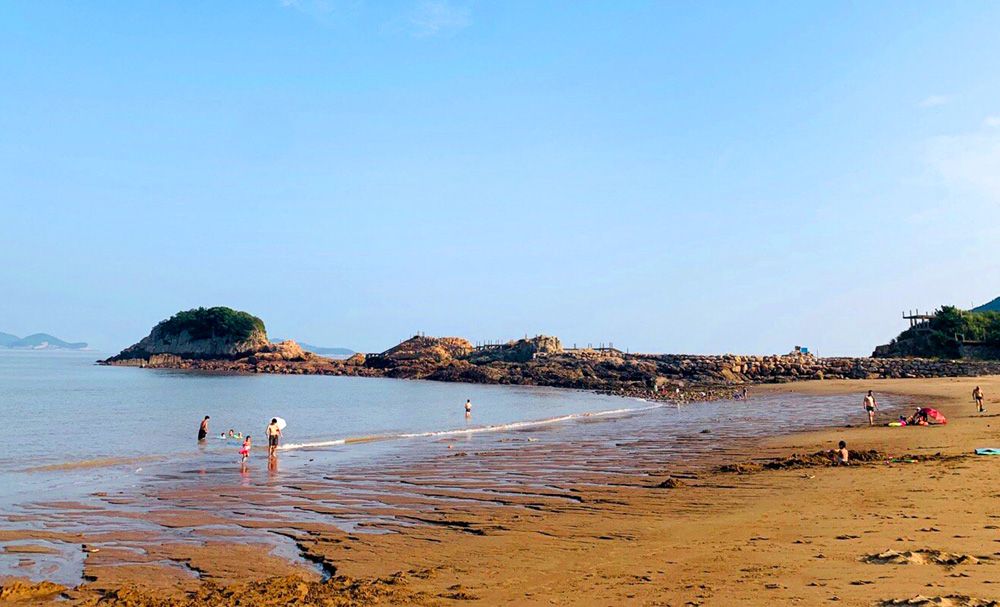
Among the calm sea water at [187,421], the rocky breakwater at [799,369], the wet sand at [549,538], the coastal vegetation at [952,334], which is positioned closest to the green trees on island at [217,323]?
the calm sea water at [187,421]

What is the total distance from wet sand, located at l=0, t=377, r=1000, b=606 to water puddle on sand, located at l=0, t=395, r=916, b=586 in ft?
0.30

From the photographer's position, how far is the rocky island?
72125 mm

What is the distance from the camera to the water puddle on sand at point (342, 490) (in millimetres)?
10836

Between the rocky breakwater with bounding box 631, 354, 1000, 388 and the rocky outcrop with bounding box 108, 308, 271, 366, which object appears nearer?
the rocky breakwater with bounding box 631, 354, 1000, 388

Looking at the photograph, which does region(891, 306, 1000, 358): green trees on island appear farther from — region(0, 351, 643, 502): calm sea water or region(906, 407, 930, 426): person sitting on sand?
region(906, 407, 930, 426): person sitting on sand

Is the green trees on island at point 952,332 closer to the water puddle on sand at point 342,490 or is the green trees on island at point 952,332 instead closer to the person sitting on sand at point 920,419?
the water puddle on sand at point 342,490

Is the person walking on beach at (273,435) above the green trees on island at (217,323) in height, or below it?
below

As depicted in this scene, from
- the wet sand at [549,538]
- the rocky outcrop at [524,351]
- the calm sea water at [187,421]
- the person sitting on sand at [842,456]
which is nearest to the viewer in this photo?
the wet sand at [549,538]

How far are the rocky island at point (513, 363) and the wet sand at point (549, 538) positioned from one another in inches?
1747

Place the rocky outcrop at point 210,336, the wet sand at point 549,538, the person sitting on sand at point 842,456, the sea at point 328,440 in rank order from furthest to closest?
the rocky outcrop at point 210,336 < the sea at point 328,440 < the person sitting on sand at point 842,456 < the wet sand at point 549,538

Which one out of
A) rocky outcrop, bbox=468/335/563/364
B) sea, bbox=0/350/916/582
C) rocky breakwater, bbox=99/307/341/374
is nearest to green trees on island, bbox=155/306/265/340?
rocky breakwater, bbox=99/307/341/374

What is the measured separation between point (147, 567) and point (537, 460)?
41.7 ft

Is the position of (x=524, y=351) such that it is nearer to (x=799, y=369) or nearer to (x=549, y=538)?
(x=799, y=369)

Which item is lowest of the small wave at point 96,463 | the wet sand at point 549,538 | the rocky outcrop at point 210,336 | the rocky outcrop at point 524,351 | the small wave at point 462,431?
the small wave at point 462,431
